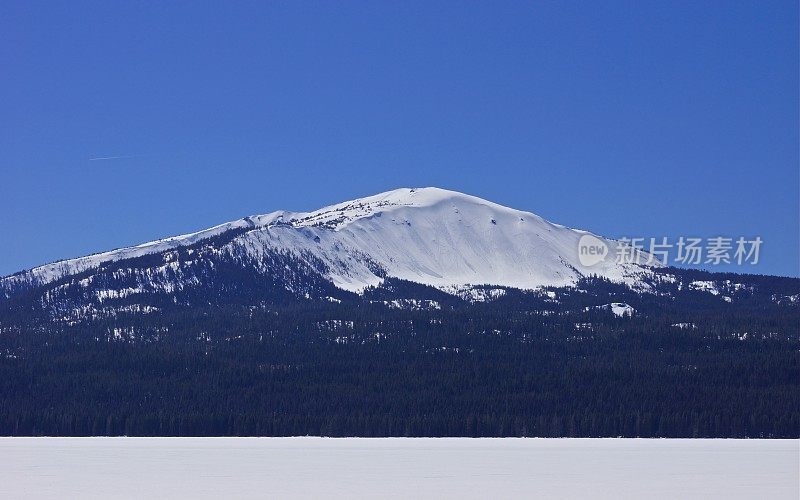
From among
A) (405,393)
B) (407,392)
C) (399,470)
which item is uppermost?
(407,392)

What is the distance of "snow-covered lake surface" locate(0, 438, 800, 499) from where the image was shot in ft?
215

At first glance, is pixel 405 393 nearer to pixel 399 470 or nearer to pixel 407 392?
pixel 407 392

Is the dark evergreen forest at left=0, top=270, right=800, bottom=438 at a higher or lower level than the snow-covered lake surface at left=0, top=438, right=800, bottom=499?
higher

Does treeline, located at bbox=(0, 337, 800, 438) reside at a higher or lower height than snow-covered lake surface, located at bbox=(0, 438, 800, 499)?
higher

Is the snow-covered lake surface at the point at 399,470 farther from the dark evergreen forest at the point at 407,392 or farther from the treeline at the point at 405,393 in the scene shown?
the treeline at the point at 405,393

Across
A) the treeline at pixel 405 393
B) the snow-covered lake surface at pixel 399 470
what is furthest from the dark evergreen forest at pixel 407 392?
the snow-covered lake surface at pixel 399 470

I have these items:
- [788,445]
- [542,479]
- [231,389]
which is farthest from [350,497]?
[231,389]

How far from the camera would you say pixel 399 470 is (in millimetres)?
81188

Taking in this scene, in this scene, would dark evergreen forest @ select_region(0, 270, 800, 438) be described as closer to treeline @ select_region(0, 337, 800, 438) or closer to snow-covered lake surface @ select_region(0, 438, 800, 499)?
treeline @ select_region(0, 337, 800, 438)

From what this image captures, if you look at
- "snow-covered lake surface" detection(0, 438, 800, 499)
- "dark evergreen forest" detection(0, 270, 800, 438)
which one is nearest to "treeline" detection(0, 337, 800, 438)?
"dark evergreen forest" detection(0, 270, 800, 438)

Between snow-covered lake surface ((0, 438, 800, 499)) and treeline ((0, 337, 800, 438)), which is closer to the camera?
snow-covered lake surface ((0, 438, 800, 499))

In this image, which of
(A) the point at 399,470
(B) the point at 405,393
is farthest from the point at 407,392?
(A) the point at 399,470

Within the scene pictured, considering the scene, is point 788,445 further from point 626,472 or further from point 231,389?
point 231,389

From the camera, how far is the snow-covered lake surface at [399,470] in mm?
65562
